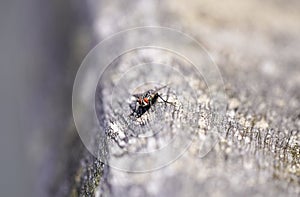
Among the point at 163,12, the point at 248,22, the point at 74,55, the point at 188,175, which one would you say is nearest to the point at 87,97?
the point at 74,55

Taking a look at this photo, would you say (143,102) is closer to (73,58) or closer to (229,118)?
(229,118)

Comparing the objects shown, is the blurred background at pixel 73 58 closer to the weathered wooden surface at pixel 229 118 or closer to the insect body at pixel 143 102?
the weathered wooden surface at pixel 229 118

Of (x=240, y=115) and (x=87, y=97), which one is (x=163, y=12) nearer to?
(x=87, y=97)

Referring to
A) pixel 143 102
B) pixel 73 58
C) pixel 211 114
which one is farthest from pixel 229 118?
pixel 73 58

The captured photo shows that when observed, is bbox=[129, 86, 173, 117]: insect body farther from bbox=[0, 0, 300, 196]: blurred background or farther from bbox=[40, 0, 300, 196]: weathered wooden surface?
bbox=[0, 0, 300, 196]: blurred background

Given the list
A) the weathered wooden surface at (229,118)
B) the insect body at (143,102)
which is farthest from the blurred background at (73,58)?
the insect body at (143,102)

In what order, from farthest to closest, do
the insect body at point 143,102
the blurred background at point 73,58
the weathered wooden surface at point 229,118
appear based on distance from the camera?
the blurred background at point 73,58, the insect body at point 143,102, the weathered wooden surface at point 229,118
